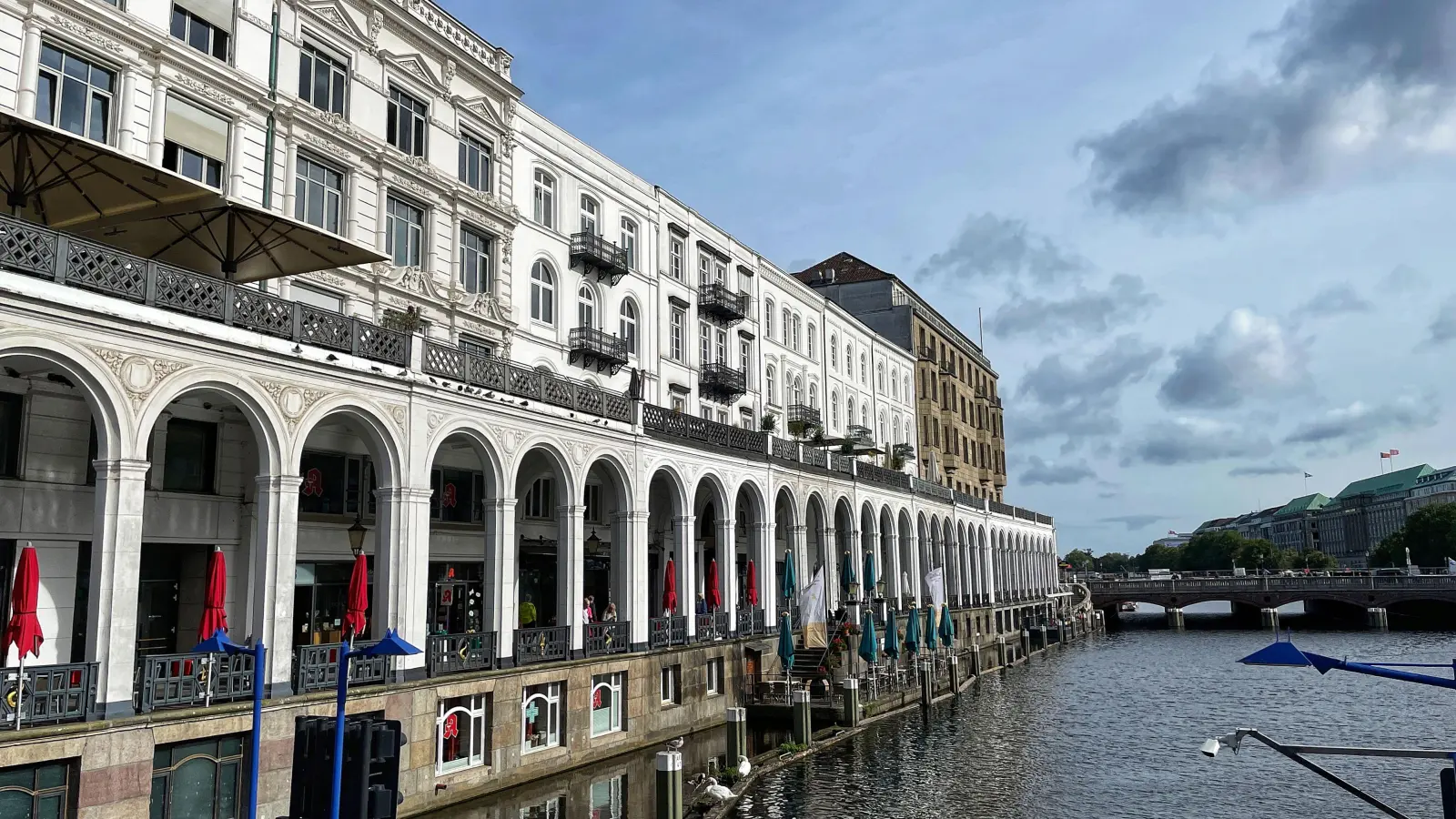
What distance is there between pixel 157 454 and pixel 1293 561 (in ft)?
552

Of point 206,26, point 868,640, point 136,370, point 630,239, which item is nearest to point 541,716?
point 136,370

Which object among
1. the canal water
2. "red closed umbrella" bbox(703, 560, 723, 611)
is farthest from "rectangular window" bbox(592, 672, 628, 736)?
"red closed umbrella" bbox(703, 560, 723, 611)

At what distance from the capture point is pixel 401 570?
21.0m

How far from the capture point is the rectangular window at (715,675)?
3117 cm

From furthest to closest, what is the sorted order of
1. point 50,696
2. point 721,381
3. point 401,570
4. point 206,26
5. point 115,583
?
point 721,381, point 206,26, point 401,570, point 115,583, point 50,696

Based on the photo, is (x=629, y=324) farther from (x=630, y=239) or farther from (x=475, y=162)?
(x=475, y=162)

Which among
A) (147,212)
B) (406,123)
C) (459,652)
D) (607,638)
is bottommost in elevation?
(607,638)

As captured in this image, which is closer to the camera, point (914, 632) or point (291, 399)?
point (291, 399)

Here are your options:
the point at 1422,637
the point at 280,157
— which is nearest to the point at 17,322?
the point at 280,157

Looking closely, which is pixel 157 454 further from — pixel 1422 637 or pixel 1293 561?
pixel 1293 561

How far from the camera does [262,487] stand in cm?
1855

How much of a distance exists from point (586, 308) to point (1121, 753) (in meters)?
21.6

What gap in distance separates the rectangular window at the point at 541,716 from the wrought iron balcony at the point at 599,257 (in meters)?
15.1

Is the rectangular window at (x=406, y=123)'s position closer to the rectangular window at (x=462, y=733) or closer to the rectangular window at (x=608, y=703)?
the rectangular window at (x=462, y=733)
